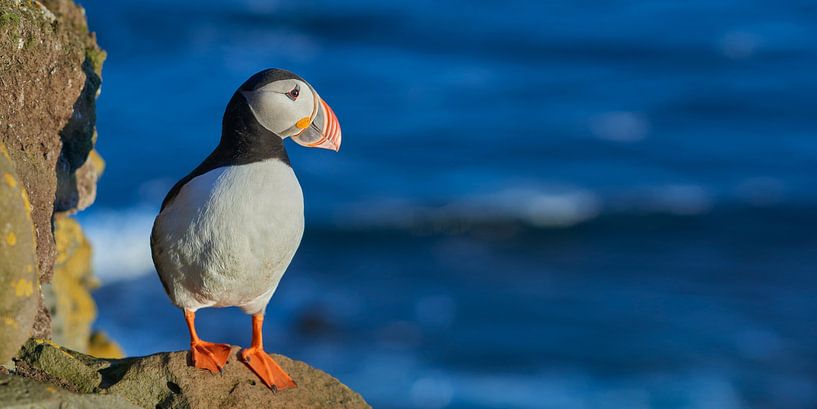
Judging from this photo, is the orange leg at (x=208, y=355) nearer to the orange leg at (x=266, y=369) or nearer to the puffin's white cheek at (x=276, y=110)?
the orange leg at (x=266, y=369)

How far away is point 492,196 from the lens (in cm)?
1753

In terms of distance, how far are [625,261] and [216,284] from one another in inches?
428

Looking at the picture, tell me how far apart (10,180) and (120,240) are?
1168 cm

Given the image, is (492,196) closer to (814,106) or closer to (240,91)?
(814,106)

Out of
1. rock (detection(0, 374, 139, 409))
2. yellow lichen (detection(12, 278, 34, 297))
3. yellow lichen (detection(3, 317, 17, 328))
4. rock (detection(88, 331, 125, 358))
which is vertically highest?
rock (detection(88, 331, 125, 358))

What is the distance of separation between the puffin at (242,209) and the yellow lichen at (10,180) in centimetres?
101

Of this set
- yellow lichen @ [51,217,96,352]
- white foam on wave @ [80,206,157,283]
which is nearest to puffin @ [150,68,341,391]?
yellow lichen @ [51,217,96,352]

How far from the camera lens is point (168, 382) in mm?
5184

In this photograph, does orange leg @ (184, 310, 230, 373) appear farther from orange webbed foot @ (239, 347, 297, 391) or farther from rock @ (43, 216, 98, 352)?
rock @ (43, 216, 98, 352)

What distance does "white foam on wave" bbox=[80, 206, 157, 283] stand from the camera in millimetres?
14508

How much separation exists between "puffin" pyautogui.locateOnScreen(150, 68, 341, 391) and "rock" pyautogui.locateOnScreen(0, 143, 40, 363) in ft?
2.93

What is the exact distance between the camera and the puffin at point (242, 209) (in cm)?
502

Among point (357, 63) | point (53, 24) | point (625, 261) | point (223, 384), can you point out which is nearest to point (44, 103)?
point (53, 24)

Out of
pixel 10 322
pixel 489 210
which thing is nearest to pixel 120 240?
pixel 489 210
